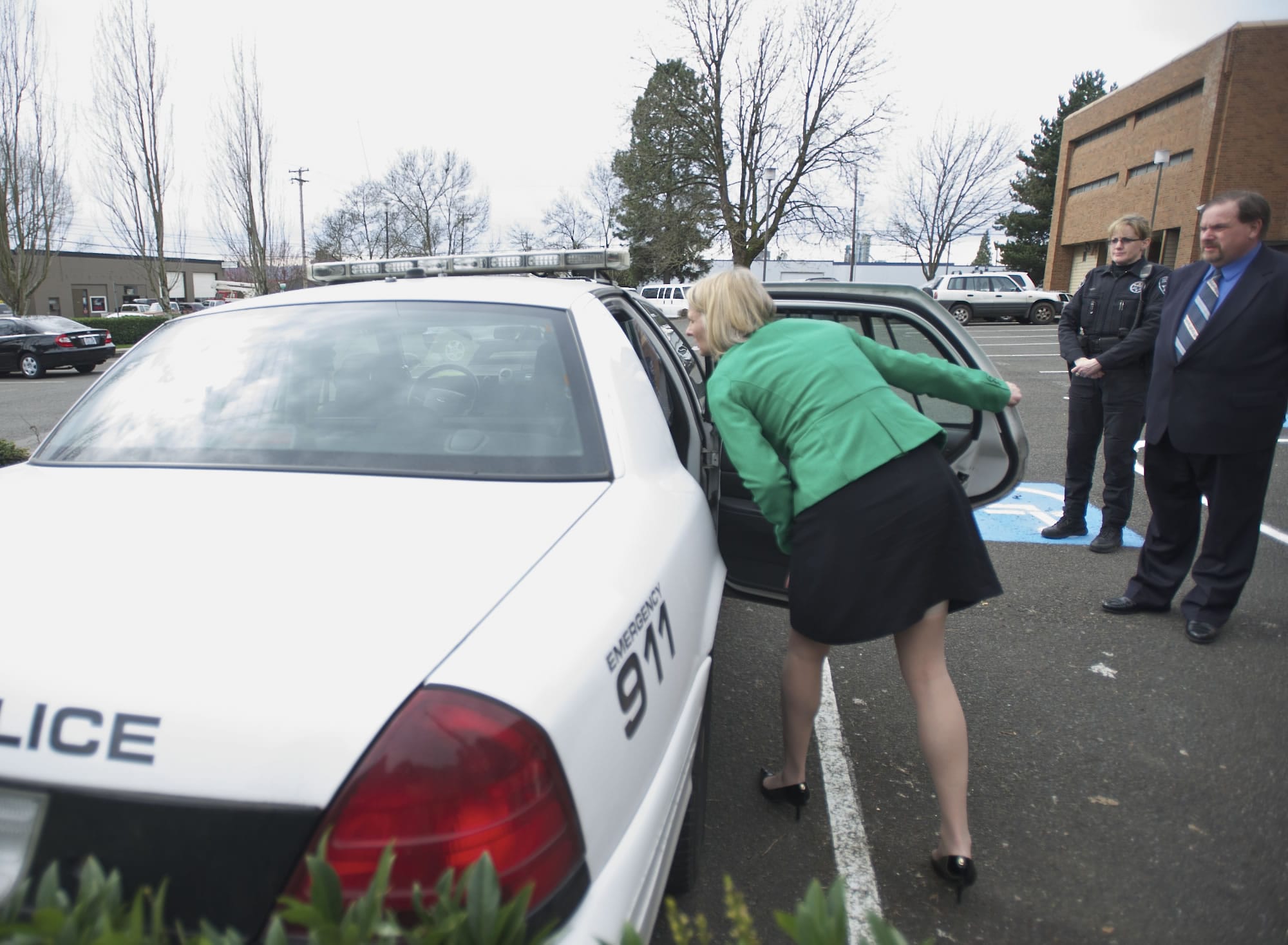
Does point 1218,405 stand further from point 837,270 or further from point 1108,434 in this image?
point 837,270

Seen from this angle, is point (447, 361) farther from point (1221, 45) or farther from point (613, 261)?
point (1221, 45)

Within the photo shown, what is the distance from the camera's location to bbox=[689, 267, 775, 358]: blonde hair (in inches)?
92.1

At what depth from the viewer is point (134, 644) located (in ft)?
3.94

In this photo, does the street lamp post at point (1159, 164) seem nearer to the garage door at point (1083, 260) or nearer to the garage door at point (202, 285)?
the garage door at point (1083, 260)

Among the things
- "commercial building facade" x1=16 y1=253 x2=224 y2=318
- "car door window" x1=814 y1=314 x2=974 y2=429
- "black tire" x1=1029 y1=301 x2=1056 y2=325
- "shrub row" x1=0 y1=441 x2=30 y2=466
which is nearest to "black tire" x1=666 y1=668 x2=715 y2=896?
"car door window" x1=814 y1=314 x2=974 y2=429

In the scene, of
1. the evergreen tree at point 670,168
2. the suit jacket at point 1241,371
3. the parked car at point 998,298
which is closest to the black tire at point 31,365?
the evergreen tree at point 670,168

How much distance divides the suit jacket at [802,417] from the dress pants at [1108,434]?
10.2 feet

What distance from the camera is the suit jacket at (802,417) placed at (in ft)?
6.96

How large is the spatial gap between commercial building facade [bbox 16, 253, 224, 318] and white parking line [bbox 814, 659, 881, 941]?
67.8 m

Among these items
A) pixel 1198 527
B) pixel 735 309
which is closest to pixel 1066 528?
pixel 1198 527

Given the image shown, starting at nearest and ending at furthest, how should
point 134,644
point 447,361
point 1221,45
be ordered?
point 134,644
point 447,361
point 1221,45

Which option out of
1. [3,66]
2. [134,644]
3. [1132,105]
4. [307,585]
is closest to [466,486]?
[307,585]

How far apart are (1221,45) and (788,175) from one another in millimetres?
14336

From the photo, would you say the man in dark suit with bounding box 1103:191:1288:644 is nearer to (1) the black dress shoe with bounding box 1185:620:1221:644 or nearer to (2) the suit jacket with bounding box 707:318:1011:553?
(1) the black dress shoe with bounding box 1185:620:1221:644
